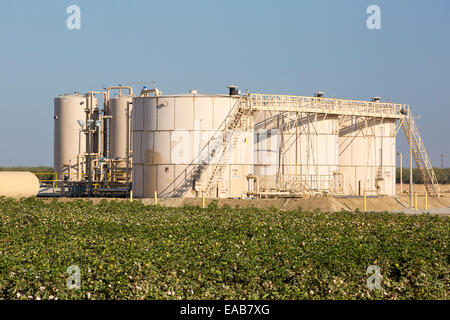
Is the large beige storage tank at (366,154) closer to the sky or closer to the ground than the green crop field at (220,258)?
closer to the sky

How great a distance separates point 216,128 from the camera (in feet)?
139

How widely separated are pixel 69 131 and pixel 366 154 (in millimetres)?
23727

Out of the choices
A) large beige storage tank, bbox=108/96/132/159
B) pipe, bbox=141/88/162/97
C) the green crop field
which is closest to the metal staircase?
pipe, bbox=141/88/162/97

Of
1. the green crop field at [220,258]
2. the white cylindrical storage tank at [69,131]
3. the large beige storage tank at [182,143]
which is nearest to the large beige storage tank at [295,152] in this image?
the large beige storage tank at [182,143]

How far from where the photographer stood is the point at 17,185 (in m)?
40.0

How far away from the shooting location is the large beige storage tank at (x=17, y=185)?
39.4 m

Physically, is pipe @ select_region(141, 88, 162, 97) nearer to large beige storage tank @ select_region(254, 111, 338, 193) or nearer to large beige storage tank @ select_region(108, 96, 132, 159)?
large beige storage tank @ select_region(108, 96, 132, 159)

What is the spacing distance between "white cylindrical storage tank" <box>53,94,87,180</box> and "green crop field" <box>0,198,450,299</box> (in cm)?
Answer: 2758

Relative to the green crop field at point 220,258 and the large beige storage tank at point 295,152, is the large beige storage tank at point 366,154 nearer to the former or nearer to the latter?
the large beige storage tank at point 295,152

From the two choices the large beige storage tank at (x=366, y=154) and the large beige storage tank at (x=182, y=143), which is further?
the large beige storage tank at (x=366, y=154)

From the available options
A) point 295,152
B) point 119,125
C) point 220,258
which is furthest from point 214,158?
point 220,258

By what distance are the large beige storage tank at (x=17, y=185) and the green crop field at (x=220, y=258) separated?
1294 centimetres

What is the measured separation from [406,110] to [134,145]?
22470mm

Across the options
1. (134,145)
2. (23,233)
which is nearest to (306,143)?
(134,145)
